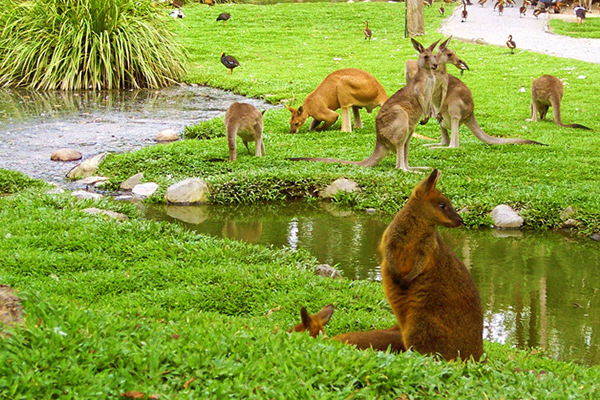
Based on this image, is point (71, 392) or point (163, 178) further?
point (163, 178)

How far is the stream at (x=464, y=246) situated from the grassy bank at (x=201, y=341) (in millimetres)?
723

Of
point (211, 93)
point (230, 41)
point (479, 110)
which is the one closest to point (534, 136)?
point (479, 110)

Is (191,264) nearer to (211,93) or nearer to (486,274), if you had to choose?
(486,274)

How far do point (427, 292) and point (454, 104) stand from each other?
680 centimetres

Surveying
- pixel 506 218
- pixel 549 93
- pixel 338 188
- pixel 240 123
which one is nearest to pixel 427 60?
pixel 338 188

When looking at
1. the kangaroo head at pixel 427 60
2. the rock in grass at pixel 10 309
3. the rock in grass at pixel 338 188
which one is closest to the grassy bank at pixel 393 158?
the rock in grass at pixel 338 188

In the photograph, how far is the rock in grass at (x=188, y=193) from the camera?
822cm

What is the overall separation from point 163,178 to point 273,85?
7.81 meters

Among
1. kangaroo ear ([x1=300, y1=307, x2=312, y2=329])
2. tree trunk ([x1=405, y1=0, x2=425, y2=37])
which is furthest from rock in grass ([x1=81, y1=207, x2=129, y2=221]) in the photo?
tree trunk ([x1=405, y1=0, x2=425, y2=37])

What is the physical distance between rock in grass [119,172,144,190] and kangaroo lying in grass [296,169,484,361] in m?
5.47

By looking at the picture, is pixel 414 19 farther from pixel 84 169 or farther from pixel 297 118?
pixel 84 169

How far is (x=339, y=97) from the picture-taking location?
11422 millimetres

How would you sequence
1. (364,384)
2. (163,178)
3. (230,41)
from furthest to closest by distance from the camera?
1. (230,41)
2. (163,178)
3. (364,384)

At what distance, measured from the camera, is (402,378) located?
3.25m
